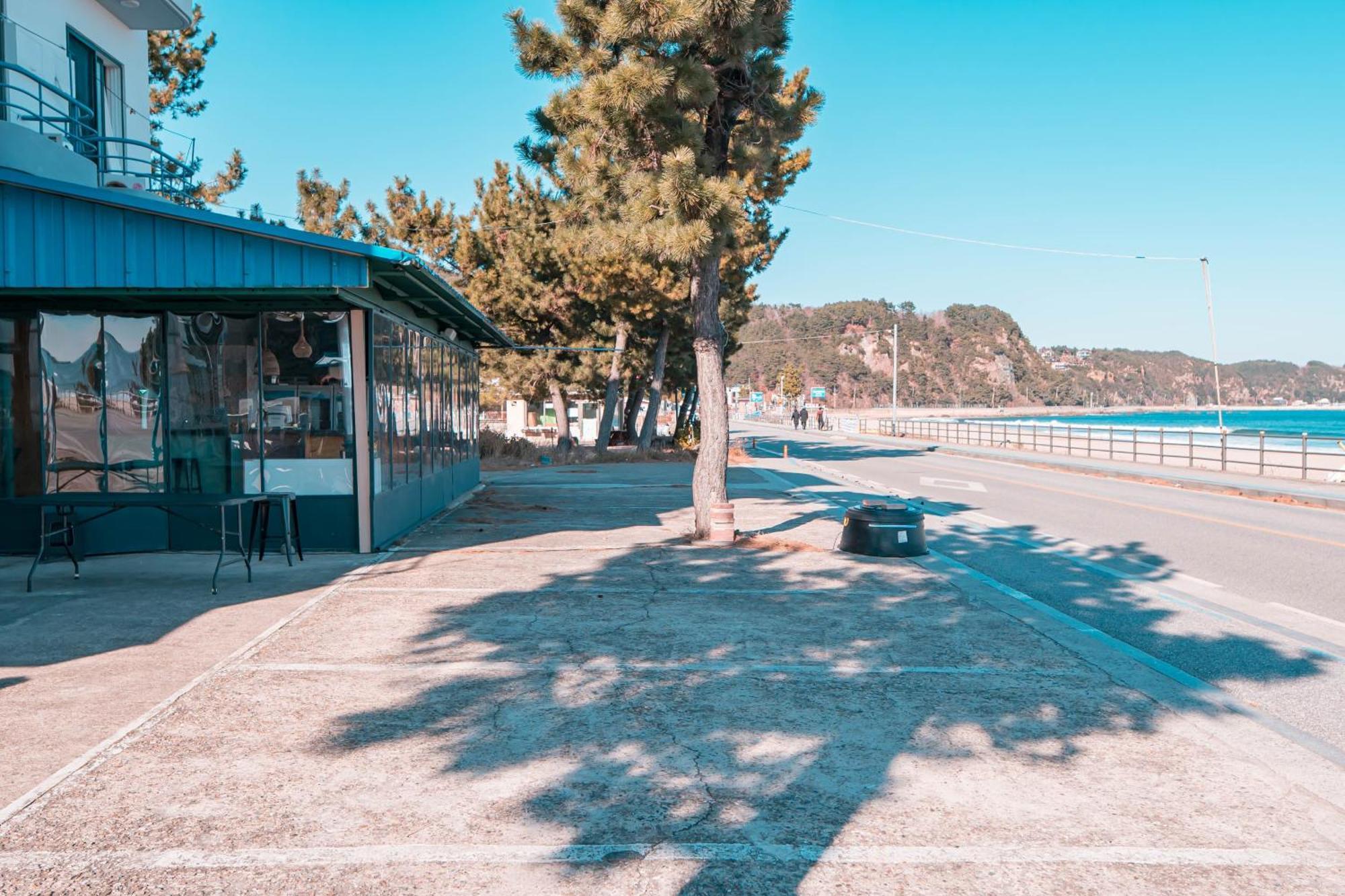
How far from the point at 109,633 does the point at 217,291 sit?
12.8ft

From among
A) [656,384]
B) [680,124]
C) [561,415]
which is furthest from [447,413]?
[561,415]

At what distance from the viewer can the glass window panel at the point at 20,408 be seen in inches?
437

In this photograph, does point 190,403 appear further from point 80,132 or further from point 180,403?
point 80,132

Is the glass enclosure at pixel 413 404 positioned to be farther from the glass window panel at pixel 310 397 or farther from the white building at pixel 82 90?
the white building at pixel 82 90

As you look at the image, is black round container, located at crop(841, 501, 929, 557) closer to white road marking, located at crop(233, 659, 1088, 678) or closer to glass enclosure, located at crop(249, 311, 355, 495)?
white road marking, located at crop(233, 659, 1088, 678)

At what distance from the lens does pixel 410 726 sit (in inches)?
212

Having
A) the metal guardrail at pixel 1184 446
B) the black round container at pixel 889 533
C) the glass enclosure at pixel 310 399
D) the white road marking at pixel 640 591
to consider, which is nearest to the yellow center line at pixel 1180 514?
the metal guardrail at pixel 1184 446

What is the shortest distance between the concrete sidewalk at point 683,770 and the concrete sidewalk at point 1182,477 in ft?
46.8

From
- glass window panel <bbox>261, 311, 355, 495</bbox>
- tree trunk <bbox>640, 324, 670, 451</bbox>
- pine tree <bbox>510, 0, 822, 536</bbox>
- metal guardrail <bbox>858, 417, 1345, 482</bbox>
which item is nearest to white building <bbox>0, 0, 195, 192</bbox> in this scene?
glass window panel <bbox>261, 311, 355, 495</bbox>

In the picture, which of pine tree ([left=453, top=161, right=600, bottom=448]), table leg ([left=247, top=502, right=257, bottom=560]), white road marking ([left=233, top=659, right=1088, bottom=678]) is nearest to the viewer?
white road marking ([left=233, top=659, right=1088, bottom=678])

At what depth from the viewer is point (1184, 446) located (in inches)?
1137

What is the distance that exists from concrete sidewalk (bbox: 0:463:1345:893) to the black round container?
116 inches

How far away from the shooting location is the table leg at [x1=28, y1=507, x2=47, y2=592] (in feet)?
29.1

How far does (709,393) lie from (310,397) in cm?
480
